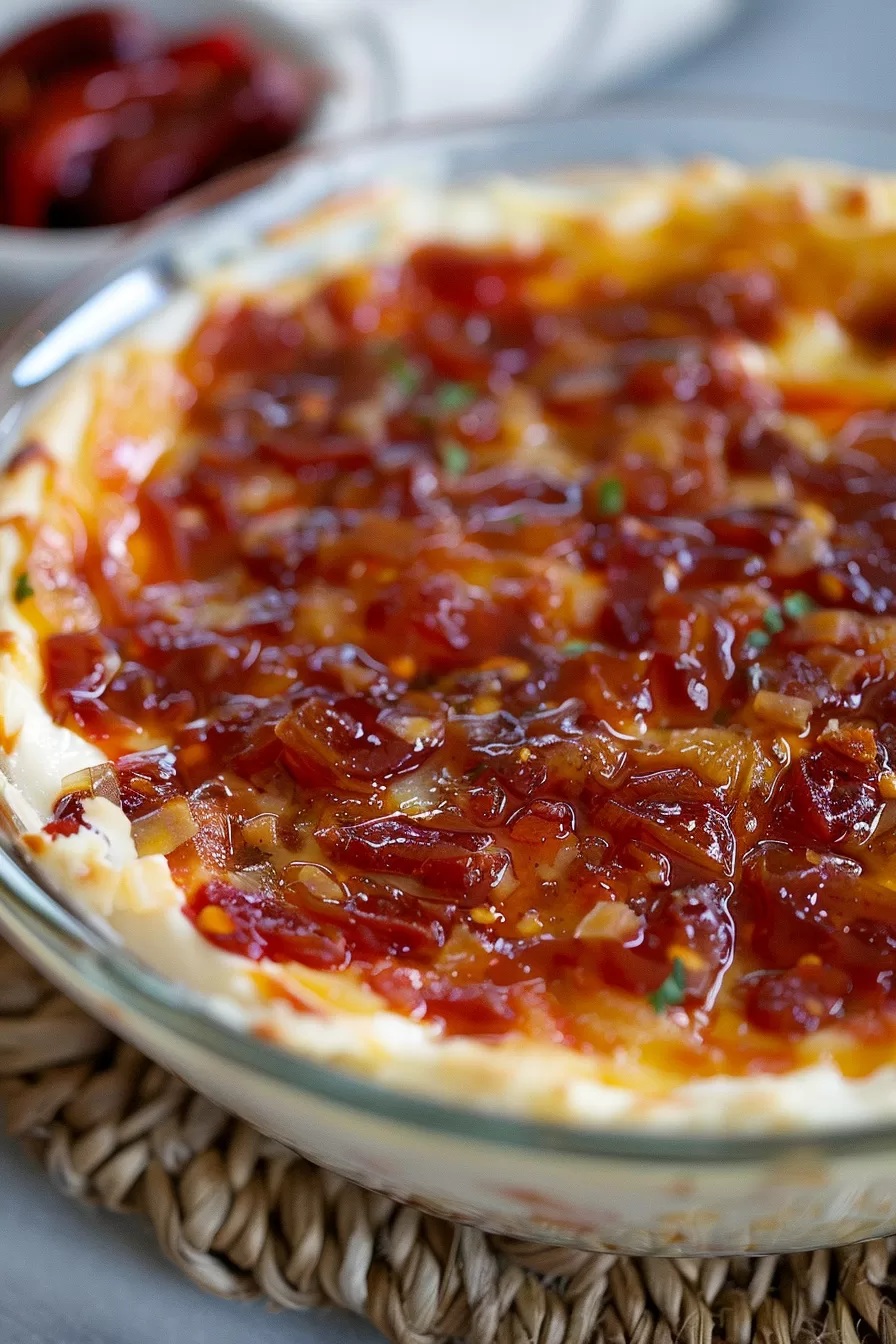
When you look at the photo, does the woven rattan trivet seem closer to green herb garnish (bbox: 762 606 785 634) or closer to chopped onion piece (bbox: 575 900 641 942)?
chopped onion piece (bbox: 575 900 641 942)

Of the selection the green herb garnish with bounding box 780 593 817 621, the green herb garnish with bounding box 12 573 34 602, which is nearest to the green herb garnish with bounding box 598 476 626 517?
the green herb garnish with bounding box 780 593 817 621

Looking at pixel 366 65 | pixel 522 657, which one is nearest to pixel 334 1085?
pixel 522 657

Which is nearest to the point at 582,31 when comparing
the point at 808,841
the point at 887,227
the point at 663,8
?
the point at 663,8

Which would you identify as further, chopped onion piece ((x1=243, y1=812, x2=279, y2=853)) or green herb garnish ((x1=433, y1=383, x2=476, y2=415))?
green herb garnish ((x1=433, y1=383, x2=476, y2=415))

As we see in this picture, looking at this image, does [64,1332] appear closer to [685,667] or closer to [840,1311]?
[840,1311]

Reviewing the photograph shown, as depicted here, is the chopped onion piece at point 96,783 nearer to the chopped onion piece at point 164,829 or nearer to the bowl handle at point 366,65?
the chopped onion piece at point 164,829

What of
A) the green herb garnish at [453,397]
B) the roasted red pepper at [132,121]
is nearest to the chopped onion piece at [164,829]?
the green herb garnish at [453,397]

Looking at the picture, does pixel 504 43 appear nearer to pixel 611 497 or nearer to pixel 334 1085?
pixel 611 497
